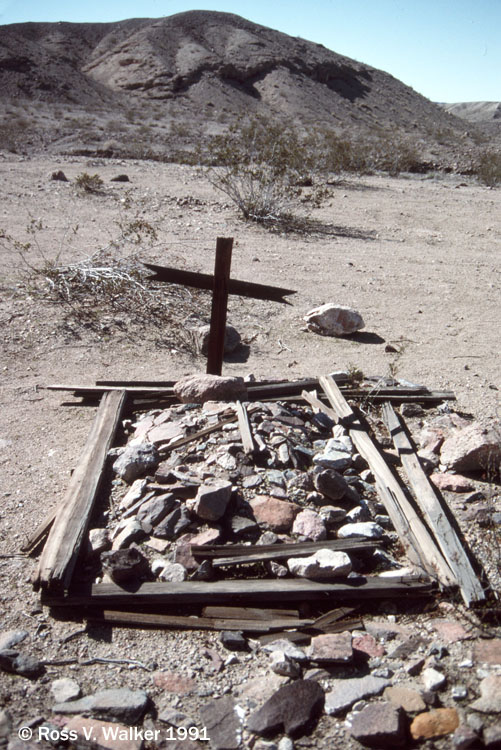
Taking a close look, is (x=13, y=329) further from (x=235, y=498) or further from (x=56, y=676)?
(x=56, y=676)

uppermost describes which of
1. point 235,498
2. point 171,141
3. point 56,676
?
point 171,141

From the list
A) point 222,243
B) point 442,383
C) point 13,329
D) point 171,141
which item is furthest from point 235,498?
point 171,141

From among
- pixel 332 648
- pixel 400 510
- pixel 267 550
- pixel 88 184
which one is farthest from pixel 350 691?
pixel 88 184

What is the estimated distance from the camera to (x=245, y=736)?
1967 mm

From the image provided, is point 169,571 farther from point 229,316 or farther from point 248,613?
point 229,316

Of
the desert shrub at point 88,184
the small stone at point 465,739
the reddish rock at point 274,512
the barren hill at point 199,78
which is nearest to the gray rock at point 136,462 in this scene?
the reddish rock at point 274,512

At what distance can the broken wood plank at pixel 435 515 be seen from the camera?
256cm

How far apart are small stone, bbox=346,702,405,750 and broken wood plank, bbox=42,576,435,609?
575 mm

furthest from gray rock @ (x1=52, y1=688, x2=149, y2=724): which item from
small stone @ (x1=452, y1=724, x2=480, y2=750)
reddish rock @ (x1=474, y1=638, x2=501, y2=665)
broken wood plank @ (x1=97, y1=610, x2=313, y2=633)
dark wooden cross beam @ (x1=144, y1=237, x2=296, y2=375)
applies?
dark wooden cross beam @ (x1=144, y1=237, x2=296, y2=375)

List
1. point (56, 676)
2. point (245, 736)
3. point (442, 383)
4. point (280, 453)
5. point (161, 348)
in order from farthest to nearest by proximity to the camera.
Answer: point (161, 348)
point (442, 383)
point (280, 453)
point (56, 676)
point (245, 736)

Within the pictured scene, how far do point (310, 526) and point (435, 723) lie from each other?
1060 mm

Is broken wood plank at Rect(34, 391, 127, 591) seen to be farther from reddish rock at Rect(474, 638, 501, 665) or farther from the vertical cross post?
reddish rock at Rect(474, 638, 501, 665)

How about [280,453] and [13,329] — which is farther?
[13,329]

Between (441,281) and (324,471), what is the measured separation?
17.5ft
